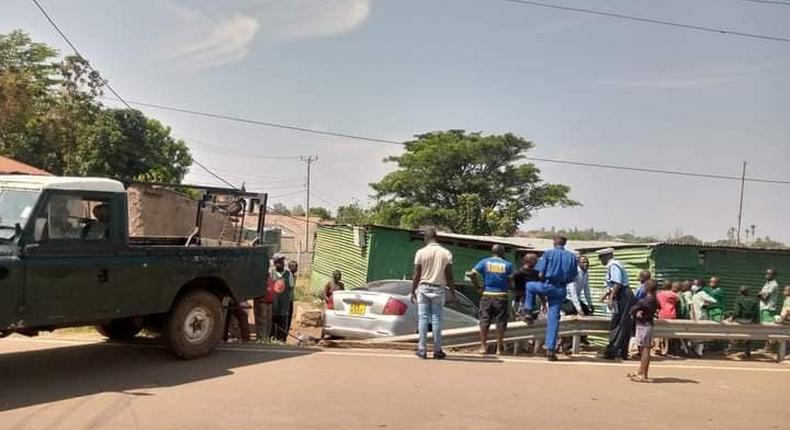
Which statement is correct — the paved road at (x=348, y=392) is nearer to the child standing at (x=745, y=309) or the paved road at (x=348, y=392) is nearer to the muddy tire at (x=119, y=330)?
the muddy tire at (x=119, y=330)

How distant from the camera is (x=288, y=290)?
12898 millimetres

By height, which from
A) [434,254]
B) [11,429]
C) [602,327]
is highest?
[434,254]

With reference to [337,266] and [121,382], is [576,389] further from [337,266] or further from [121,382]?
[337,266]

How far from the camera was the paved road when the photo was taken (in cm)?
613

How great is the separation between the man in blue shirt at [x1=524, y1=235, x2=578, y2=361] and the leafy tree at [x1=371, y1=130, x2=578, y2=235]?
3776 cm

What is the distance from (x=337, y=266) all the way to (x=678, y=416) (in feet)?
65.1

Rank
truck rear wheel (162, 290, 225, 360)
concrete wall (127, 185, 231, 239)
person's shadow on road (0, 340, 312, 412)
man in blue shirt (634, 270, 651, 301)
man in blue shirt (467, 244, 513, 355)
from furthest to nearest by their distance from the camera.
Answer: concrete wall (127, 185, 231, 239)
man in blue shirt (467, 244, 513, 355)
man in blue shirt (634, 270, 651, 301)
truck rear wheel (162, 290, 225, 360)
person's shadow on road (0, 340, 312, 412)

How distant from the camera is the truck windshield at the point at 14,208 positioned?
657 centimetres

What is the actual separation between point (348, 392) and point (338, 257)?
18.9 m

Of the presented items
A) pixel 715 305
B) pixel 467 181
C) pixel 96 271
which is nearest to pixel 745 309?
pixel 715 305

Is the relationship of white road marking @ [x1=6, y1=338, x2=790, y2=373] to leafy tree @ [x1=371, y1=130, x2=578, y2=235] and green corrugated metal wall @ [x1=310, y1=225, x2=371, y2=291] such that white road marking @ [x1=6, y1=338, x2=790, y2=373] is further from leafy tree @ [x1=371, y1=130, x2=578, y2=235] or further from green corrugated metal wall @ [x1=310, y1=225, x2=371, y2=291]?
leafy tree @ [x1=371, y1=130, x2=578, y2=235]

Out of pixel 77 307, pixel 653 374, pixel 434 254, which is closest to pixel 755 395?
pixel 653 374

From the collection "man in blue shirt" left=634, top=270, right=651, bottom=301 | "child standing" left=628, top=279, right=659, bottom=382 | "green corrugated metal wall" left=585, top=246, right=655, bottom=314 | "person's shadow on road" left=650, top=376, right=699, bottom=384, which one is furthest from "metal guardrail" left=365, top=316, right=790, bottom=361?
"green corrugated metal wall" left=585, top=246, right=655, bottom=314

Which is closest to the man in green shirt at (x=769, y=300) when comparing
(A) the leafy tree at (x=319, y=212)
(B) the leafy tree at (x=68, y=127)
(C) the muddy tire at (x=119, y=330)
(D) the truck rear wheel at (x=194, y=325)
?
(D) the truck rear wheel at (x=194, y=325)
